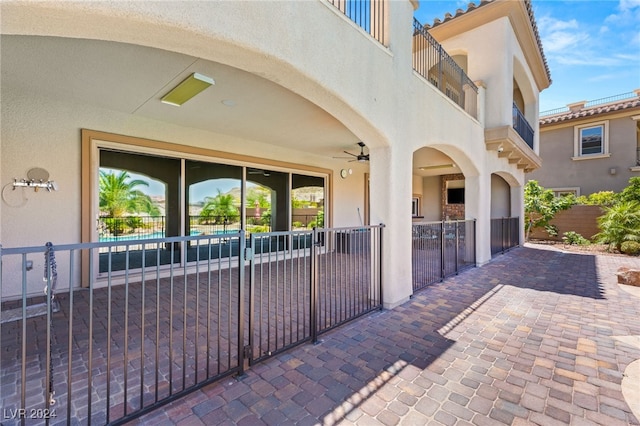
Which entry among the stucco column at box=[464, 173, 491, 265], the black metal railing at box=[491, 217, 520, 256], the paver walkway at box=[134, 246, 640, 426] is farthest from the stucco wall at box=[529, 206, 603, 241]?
the paver walkway at box=[134, 246, 640, 426]

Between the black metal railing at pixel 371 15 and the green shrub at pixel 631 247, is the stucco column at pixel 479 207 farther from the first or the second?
the green shrub at pixel 631 247

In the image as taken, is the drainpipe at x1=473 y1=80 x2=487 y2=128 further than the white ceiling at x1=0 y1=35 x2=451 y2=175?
Yes

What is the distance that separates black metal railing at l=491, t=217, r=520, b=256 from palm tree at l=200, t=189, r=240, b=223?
7.27 metres

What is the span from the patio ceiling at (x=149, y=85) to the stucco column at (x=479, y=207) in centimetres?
390

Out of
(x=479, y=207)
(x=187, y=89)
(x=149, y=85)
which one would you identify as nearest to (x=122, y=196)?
(x=149, y=85)

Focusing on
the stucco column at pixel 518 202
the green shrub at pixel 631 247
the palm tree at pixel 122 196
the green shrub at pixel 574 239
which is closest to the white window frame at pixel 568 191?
the green shrub at pixel 574 239

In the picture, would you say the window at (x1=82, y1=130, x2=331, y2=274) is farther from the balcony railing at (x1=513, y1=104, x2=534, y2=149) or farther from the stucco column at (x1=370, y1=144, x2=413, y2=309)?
the balcony railing at (x1=513, y1=104, x2=534, y2=149)

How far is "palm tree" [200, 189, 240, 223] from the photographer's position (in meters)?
6.20

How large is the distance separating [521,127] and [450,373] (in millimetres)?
9636

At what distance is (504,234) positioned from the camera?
9.30 meters

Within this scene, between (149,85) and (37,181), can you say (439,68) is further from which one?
(37,181)

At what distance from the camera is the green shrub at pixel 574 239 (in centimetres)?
1086

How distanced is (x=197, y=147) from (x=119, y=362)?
13.7 feet

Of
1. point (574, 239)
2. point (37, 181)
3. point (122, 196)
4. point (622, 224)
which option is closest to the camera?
point (37, 181)
